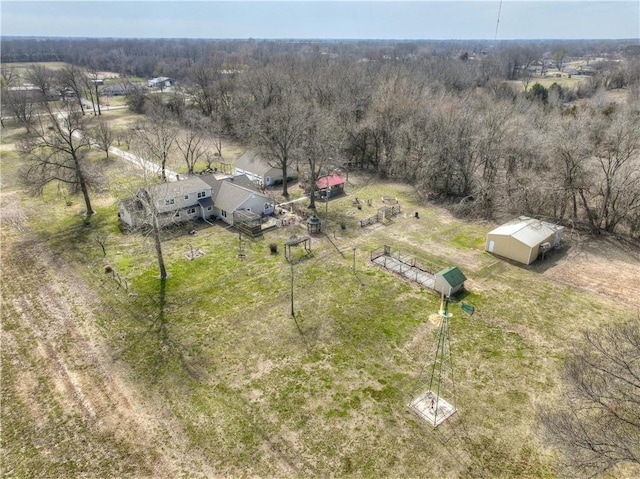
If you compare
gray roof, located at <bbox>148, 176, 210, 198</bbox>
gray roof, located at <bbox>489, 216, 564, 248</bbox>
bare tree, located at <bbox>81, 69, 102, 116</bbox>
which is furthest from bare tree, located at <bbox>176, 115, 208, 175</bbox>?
gray roof, located at <bbox>489, 216, 564, 248</bbox>

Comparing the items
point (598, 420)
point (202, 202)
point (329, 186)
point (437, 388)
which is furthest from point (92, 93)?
point (598, 420)

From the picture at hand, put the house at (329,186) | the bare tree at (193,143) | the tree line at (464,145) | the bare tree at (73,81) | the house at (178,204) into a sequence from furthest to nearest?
1. the bare tree at (73,81)
2. the bare tree at (193,143)
3. the house at (329,186)
4. the house at (178,204)
5. the tree line at (464,145)

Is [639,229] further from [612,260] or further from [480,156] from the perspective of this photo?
[480,156]

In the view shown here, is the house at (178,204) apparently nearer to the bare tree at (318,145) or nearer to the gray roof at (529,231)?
the bare tree at (318,145)

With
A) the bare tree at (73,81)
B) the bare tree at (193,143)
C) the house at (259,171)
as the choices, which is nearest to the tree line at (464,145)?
the bare tree at (193,143)

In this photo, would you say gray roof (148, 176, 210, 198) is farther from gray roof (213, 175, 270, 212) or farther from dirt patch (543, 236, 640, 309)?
dirt patch (543, 236, 640, 309)

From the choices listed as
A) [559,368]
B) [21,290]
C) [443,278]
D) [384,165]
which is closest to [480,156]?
[384,165]

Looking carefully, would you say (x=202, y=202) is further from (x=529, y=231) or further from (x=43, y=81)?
(x=43, y=81)
